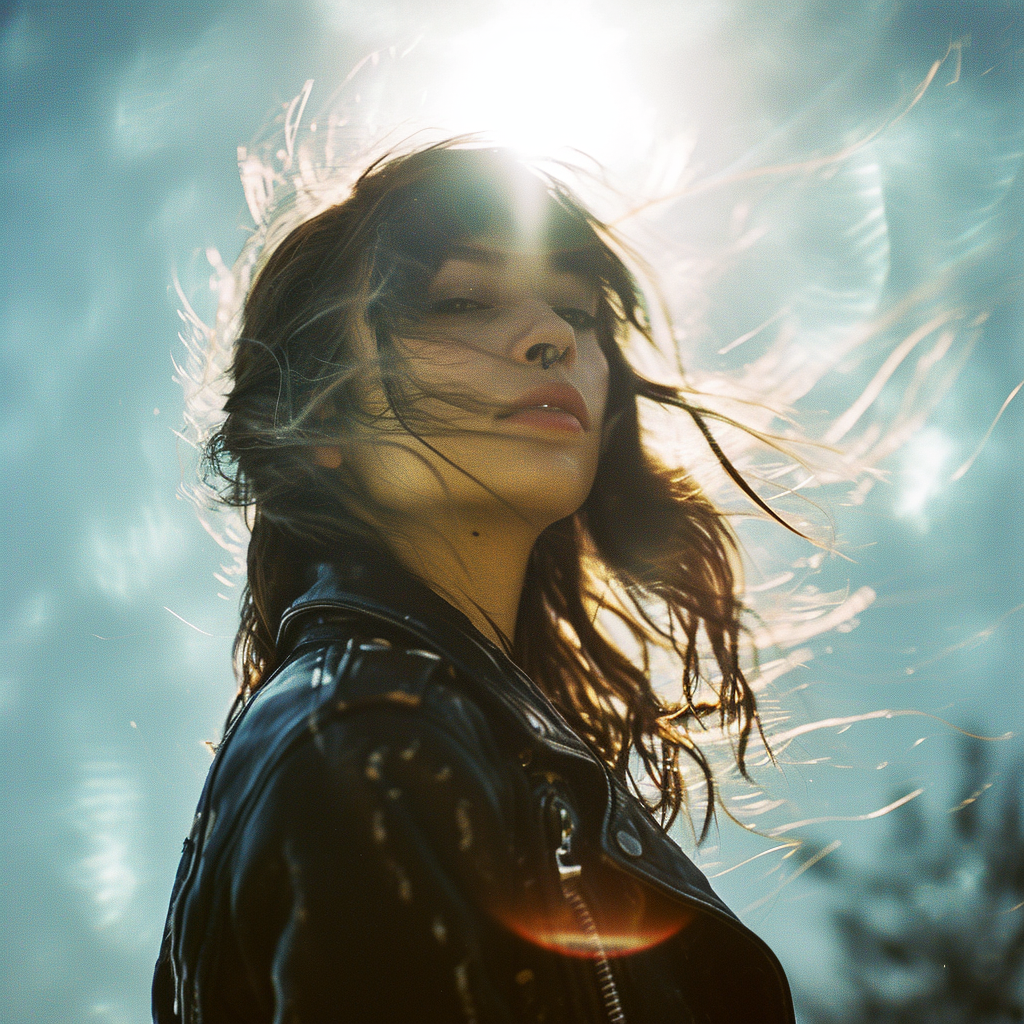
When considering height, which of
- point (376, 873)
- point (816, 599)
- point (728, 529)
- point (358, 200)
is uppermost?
point (358, 200)

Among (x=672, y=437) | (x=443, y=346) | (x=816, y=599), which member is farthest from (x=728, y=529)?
(x=443, y=346)

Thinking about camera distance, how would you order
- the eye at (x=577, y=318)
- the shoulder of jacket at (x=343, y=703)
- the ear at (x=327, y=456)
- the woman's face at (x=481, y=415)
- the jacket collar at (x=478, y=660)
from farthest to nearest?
1. the eye at (x=577, y=318)
2. the ear at (x=327, y=456)
3. the woman's face at (x=481, y=415)
4. the jacket collar at (x=478, y=660)
5. the shoulder of jacket at (x=343, y=703)

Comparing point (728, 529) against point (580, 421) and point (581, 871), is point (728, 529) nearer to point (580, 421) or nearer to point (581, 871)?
point (580, 421)

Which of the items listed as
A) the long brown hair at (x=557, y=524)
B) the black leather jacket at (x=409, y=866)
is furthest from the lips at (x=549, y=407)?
the black leather jacket at (x=409, y=866)

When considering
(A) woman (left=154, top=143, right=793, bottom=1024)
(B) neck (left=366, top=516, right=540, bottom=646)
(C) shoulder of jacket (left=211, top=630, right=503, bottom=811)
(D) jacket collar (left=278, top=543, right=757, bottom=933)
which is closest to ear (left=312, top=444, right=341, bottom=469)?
(A) woman (left=154, top=143, right=793, bottom=1024)

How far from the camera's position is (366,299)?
67.4 inches

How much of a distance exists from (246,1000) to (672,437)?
2.09 meters

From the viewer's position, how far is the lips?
62.0 inches

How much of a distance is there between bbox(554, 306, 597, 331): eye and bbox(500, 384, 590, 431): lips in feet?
1.14

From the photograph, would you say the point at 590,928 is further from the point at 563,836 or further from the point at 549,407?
the point at 549,407

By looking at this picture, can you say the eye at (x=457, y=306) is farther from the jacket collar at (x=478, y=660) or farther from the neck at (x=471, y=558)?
the jacket collar at (x=478, y=660)

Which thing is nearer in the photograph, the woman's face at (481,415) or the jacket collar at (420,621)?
the jacket collar at (420,621)

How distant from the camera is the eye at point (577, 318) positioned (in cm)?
190

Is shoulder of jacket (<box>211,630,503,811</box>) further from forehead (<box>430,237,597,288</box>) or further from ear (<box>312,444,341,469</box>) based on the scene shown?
forehead (<box>430,237,597,288</box>)
